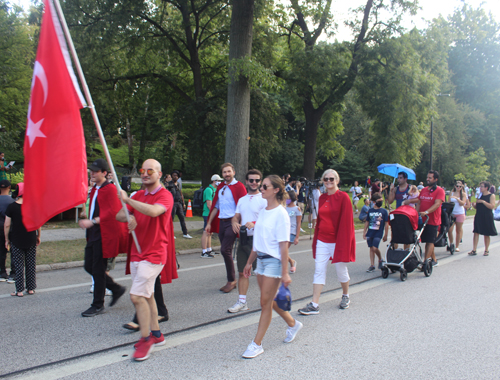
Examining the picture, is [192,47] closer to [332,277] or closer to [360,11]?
[360,11]

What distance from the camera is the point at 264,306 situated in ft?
13.3

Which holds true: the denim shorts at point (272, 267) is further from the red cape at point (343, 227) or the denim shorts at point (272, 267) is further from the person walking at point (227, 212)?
the person walking at point (227, 212)

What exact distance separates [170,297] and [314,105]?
19.1m

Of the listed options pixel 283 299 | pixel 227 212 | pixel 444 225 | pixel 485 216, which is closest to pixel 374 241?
pixel 444 225

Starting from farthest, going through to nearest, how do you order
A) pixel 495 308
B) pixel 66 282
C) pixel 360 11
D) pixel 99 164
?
pixel 360 11 → pixel 66 282 → pixel 495 308 → pixel 99 164

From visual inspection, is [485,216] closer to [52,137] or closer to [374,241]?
[374,241]

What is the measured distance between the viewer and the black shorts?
8328 mm

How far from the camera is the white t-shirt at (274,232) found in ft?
13.4

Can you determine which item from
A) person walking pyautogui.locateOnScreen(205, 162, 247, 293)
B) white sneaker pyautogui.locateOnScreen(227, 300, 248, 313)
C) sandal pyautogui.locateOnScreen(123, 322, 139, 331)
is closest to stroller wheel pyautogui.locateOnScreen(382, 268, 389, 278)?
person walking pyautogui.locateOnScreen(205, 162, 247, 293)

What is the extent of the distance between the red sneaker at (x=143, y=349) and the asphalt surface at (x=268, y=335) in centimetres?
6

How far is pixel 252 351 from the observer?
4008 mm

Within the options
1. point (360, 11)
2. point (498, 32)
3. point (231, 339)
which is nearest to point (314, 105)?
point (360, 11)

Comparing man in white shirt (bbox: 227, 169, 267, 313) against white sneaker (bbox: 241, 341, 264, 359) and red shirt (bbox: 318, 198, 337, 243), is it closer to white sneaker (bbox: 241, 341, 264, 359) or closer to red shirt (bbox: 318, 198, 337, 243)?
red shirt (bbox: 318, 198, 337, 243)

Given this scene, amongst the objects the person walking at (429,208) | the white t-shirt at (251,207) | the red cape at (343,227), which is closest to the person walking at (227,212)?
the white t-shirt at (251,207)
